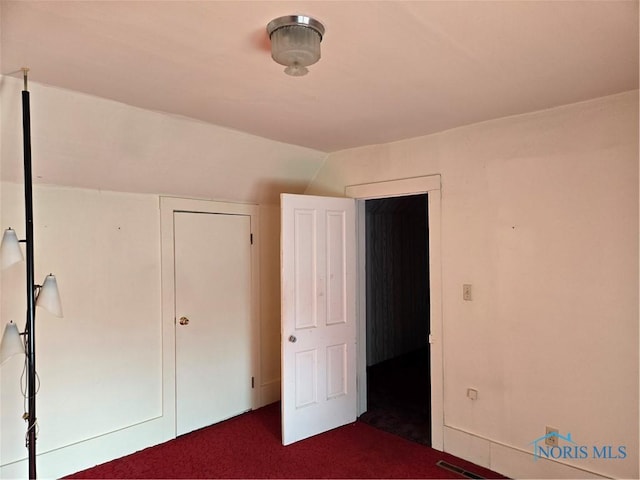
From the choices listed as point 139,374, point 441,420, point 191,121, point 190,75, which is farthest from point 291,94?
point 441,420

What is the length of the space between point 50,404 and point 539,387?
3.13m

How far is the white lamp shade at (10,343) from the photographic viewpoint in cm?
180

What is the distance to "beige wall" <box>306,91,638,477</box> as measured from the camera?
2279 millimetres

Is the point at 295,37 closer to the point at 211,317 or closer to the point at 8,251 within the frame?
the point at 8,251

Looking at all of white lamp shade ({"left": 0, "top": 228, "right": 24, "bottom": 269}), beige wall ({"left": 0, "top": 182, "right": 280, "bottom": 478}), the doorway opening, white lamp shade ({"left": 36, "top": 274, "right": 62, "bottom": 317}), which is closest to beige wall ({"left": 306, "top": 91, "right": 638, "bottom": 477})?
the doorway opening

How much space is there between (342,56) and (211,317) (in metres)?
2.48

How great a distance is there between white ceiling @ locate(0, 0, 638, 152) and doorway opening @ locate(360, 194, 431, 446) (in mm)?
2427

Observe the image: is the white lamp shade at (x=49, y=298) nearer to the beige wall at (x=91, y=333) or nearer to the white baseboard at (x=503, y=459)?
the beige wall at (x=91, y=333)

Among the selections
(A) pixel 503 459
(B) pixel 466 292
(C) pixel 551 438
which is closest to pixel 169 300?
(B) pixel 466 292

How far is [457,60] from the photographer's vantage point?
5.90ft

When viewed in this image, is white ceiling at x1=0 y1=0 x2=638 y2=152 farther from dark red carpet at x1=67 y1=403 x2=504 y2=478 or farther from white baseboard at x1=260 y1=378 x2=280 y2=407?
white baseboard at x1=260 y1=378 x2=280 y2=407

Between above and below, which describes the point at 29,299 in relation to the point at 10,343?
above

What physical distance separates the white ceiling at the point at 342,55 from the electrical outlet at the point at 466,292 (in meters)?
1.16

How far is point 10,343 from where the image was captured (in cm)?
181
